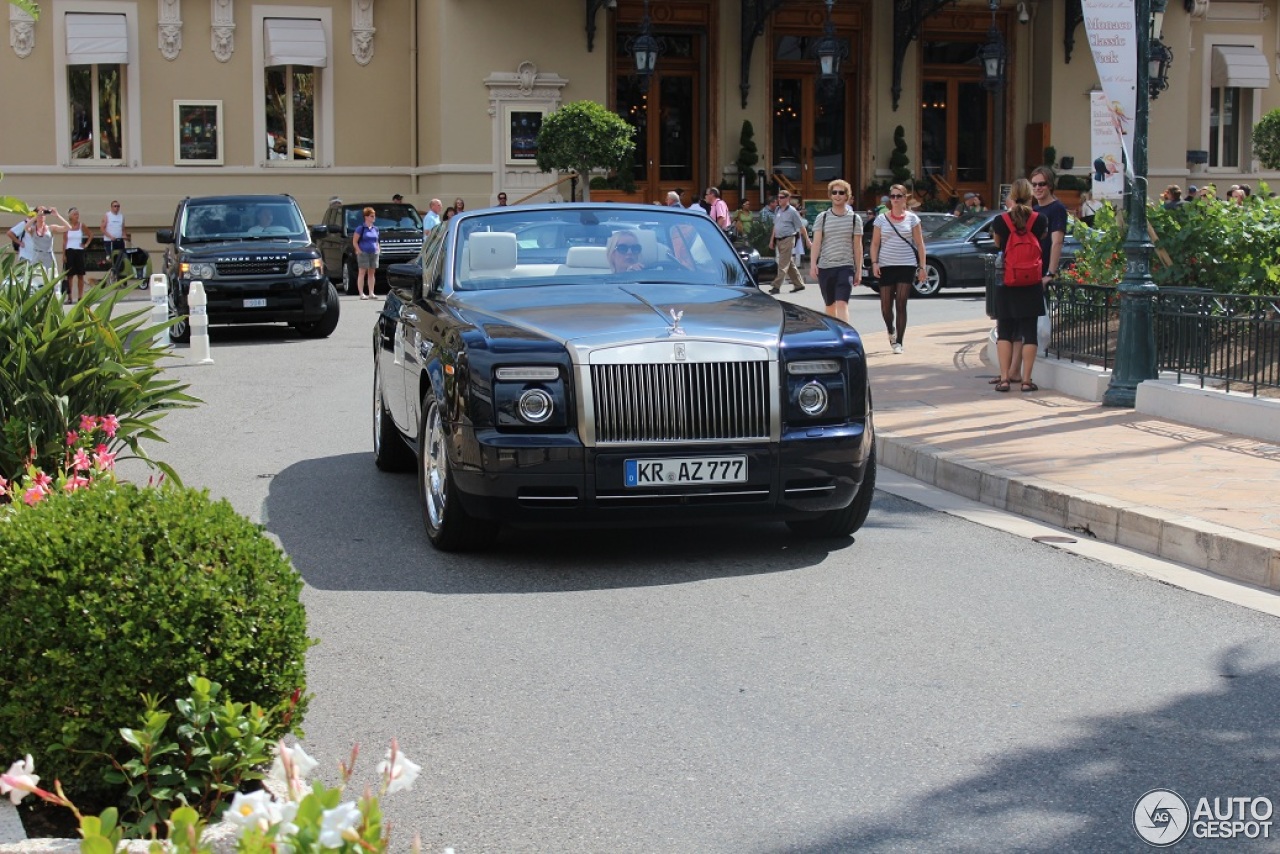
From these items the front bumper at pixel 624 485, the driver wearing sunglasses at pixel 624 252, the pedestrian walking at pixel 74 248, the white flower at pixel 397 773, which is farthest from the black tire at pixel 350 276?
the white flower at pixel 397 773

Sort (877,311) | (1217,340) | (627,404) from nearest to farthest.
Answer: (627,404)
(1217,340)
(877,311)

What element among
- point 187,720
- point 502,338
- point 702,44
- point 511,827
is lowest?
point 511,827

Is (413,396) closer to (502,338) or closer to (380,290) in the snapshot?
(502,338)

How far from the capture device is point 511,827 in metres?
4.58

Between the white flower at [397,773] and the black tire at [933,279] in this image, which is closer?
the white flower at [397,773]

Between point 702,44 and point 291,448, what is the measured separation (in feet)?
94.2

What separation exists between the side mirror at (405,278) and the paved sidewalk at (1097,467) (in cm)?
341

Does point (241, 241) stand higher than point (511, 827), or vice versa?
point (241, 241)

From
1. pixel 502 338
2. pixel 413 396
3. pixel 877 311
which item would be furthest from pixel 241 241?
pixel 502 338

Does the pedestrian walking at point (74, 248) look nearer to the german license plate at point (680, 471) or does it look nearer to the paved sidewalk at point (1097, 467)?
the paved sidewalk at point (1097, 467)

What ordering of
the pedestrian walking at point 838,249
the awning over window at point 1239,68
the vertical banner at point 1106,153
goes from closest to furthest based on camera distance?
the vertical banner at point 1106,153
the pedestrian walking at point 838,249
the awning over window at point 1239,68

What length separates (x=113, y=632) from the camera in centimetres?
418

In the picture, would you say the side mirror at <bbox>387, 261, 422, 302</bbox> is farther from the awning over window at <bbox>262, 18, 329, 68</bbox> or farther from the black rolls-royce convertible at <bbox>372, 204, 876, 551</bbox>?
the awning over window at <bbox>262, 18, 329, 68</bbox>

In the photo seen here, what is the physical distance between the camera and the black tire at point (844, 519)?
841 centimetres
